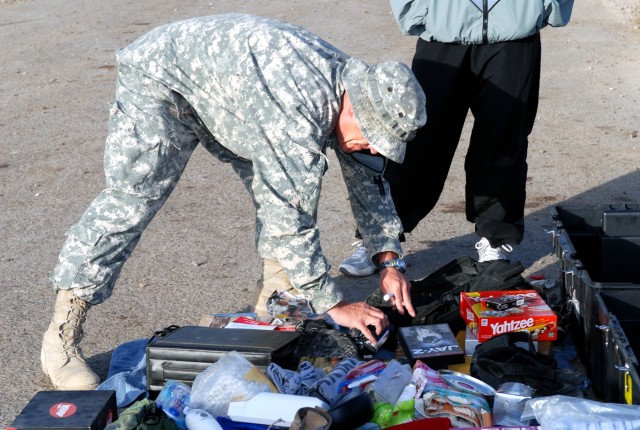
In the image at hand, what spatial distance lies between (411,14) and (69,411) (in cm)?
265

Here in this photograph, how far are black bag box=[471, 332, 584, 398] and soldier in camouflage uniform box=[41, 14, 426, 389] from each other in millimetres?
409

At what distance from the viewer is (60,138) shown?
7688mm

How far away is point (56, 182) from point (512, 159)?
3294mm

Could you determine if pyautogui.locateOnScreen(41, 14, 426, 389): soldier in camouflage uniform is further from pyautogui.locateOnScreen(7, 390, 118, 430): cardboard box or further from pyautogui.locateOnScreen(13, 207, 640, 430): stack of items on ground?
pyautogui.locateOnScreen(7, 390, 118, 430): cardboard box

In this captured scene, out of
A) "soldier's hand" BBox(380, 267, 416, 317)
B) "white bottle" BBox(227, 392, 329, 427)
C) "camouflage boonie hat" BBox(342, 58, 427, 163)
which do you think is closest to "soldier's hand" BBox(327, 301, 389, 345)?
"soldier's hand" BBox(380, 267, 416, 317)

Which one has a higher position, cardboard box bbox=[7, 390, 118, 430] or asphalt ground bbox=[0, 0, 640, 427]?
cardboard box bbox=[7, 390, 118, 430]

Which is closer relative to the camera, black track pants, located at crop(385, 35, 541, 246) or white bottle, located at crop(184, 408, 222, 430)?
white bottle, located at crop(184, 408, 222, 430)

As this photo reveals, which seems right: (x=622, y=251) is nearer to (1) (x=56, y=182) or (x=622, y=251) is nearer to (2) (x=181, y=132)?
(2) (x=181, y=132)

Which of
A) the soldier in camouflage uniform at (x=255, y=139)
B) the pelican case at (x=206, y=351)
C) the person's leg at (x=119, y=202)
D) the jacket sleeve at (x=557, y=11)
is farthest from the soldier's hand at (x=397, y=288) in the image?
Answer: the jacket sleeve at (x=557, y=11)

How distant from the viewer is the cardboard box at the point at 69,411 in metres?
3.20

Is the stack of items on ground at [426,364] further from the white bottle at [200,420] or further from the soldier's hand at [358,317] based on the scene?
the soldier's hand at [358,317]

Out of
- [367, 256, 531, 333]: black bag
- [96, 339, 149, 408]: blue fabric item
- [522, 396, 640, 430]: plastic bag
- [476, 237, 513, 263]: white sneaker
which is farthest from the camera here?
[476, 237, 513, 263]: white sneaker

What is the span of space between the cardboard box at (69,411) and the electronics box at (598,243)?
198 centimetres

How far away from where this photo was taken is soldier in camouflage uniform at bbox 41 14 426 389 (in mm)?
3424
